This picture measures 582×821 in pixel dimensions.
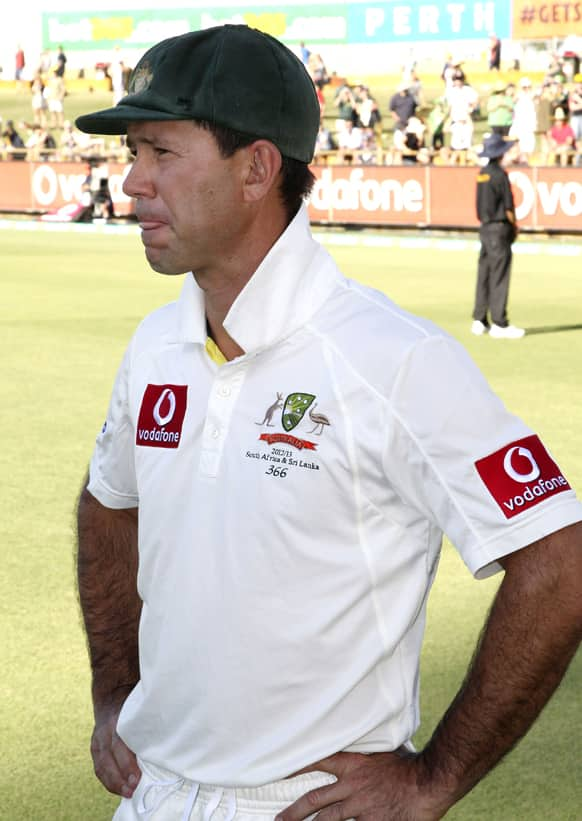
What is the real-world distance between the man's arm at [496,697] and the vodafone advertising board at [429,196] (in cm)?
2390

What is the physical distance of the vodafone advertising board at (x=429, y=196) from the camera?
86.7 feet

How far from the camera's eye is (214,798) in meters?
2.59

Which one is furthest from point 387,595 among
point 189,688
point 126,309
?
point 126,309

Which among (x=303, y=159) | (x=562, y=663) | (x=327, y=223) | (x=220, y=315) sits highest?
(x=303, y=159)

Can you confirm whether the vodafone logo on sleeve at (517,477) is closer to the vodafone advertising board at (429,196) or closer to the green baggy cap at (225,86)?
the green baggy cap at (225,86)

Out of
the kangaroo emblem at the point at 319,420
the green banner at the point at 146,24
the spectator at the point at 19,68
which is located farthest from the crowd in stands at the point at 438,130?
the green banner at the point at 146,24

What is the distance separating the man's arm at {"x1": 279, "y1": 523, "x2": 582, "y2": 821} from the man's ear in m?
0.80

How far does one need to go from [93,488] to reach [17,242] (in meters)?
25.7

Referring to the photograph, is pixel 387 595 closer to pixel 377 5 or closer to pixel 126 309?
pixel 126 309

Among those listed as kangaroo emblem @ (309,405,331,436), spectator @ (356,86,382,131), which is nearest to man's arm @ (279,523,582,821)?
kangaroo emblem @ (309,405,331,436)

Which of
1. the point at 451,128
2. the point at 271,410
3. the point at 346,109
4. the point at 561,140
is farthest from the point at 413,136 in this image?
the point at 271,410

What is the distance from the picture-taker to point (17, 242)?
28031 millimetres

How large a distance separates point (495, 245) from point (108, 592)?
12912 mm

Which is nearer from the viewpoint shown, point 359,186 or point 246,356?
point 246,356
